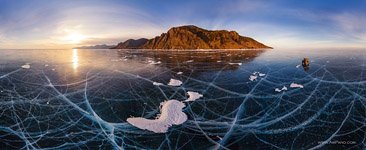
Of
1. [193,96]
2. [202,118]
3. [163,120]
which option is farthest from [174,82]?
[163,120]

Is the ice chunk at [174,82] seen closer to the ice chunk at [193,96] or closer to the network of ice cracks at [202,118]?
the network of ice cracks at [202,118]

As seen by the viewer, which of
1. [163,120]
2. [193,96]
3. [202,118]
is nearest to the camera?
[163,120]

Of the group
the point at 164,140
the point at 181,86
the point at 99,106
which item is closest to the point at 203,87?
the point at 181,86

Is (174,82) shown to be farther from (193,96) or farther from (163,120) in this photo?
(163,120)

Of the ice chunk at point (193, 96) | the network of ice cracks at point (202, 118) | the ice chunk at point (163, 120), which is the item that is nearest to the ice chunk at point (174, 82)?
the network of ice cracks at point (202, 118)

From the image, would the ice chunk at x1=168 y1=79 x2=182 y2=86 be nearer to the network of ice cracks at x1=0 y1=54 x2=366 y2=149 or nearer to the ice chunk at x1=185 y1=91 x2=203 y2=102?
the network of ice cracks at x1=0 y1=54 x2=366 y2=149
